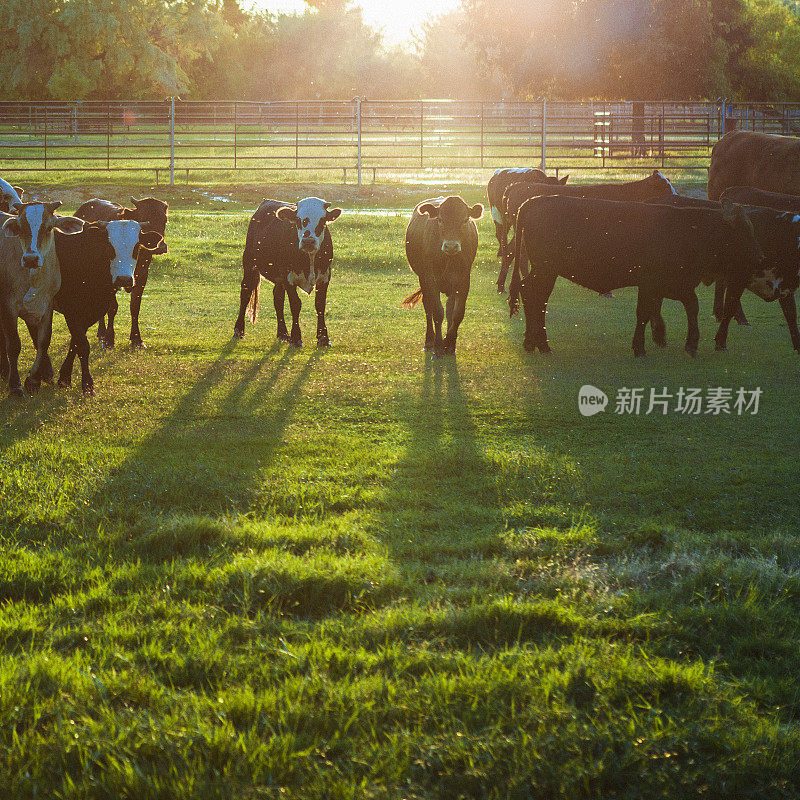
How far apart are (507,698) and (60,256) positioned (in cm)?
630

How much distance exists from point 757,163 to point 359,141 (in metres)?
15.0

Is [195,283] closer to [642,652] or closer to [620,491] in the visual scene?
[620,491]

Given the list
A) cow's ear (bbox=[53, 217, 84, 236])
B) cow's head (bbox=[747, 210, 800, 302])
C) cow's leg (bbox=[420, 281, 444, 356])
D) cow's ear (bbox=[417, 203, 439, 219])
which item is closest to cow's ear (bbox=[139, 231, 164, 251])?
cow's ear (bbox=[53, 217, 84, 236])

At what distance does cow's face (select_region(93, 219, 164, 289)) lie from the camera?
8109 millimetres

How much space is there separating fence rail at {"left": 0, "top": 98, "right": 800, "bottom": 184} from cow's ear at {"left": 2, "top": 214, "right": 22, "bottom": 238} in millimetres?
18718

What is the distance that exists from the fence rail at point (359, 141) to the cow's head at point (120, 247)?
18.2 m

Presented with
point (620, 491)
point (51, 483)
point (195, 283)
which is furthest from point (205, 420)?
point (195, 283)

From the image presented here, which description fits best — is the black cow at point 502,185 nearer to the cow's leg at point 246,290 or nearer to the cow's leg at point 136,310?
the cow's leg at point 246,290

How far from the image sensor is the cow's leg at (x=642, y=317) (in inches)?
385

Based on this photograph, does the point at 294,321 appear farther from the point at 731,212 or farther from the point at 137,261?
the point at 731,212

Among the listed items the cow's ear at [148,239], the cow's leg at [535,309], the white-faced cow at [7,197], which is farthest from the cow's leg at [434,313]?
the white-faced cow at [7,197]

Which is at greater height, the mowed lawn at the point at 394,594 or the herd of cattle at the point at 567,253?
the herd of cattle at the point at 567,253

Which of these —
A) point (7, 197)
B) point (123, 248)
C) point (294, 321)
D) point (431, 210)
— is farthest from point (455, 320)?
point (7, 197)

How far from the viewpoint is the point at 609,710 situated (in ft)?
10.7
